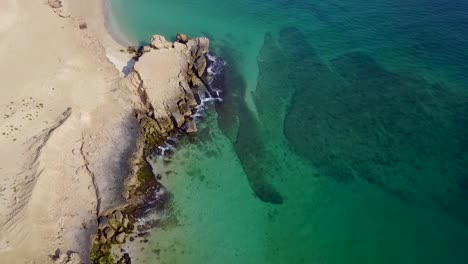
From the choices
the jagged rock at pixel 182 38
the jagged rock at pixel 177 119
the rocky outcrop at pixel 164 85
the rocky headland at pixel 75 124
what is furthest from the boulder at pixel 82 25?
the jagged rock at pixel 177 119

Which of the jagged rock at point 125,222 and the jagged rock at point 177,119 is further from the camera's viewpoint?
the jagged rock at point 177,119

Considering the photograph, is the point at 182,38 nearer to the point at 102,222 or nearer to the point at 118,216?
the point at 118,216

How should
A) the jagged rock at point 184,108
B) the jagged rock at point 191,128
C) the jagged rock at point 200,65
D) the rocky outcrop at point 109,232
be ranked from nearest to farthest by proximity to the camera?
1. the rocky outcrop at point 109,232
2. the jagged rock at point 191,128
3. the jagged rock at point 184,108
4. the jagged rock at point 200,65

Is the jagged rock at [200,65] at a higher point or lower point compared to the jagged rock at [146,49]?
lower

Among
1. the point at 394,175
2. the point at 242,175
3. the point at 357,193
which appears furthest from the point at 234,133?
the point at 394,175

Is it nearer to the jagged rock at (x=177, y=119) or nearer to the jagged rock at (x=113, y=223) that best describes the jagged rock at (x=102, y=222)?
the jagged rock at (x=113, y=223)

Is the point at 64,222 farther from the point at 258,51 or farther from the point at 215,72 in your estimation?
the point at 258,51
